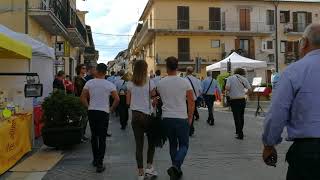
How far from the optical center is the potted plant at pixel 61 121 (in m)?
10.5

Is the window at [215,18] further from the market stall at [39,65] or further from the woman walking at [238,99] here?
the woman walking at [238,99]

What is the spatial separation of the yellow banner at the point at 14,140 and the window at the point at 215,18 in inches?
1878

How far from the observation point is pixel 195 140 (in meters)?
12.3

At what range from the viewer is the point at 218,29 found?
57.0 meters

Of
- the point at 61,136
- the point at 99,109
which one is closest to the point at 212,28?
the point at 61,136

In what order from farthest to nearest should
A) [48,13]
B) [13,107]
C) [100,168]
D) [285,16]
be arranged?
[285,16] → [48,13] → [13,107] → [100,168]

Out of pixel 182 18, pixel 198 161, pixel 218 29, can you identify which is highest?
pixel 182 18

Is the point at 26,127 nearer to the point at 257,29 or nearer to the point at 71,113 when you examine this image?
the point at 71,113

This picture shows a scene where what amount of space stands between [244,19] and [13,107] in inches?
1978

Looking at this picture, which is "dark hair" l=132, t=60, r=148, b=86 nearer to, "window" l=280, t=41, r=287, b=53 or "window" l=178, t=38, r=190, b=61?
"window" l=178, t=38, r=190, b=61

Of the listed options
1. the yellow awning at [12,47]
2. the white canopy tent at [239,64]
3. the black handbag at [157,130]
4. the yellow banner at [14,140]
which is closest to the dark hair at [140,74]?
the black handbag at [157,130]

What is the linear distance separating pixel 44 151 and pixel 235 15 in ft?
163

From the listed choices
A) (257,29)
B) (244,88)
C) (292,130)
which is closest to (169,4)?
(257,29)

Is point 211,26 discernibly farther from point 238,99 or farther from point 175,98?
point 175,98
